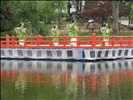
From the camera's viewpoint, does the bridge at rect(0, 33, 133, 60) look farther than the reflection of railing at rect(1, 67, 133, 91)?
Yes

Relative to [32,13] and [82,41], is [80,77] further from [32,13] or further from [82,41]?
[32,13]

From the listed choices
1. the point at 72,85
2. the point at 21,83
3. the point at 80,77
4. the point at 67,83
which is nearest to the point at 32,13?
the point at 80,77

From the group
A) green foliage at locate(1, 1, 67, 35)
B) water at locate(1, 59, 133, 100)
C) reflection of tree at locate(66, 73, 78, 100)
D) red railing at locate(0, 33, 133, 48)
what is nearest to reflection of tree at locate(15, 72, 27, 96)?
water at locate(1, 59, 133, 100)

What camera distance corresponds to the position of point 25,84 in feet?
56.4

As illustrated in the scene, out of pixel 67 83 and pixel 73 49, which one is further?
pixel 73 49

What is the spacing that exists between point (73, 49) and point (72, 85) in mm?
11228

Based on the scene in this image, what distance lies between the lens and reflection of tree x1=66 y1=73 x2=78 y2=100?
14468 millimetres

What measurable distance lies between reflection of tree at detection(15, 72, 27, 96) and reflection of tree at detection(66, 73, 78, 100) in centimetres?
167

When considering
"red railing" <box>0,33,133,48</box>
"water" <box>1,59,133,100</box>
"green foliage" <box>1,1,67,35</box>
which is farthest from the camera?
"green foliage" <box>1,1,67,35</box>

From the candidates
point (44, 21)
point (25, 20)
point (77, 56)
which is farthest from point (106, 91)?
point (44, 21)

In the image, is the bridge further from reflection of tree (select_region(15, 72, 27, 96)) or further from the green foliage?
reflection of tree (select_region(15, 72, 27, 96))

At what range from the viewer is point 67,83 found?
17250 millimetres

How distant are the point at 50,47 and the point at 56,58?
82 cm

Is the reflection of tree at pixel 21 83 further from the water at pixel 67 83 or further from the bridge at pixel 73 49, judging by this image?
the bridge at pixel 73 49
